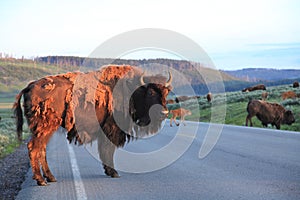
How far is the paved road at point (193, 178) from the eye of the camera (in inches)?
266

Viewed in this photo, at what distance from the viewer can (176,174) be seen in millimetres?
8516

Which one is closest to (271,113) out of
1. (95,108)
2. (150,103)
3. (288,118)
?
(288,118)

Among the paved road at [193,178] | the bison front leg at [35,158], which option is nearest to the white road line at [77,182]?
the paved road at [193,178]

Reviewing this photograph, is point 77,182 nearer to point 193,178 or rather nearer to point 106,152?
point 106,152

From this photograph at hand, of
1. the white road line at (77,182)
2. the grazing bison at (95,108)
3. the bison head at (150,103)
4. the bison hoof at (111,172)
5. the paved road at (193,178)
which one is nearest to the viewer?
the paved road at (193,178)

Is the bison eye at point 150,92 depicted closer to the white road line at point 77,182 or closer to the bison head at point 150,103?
the bison head at point 150,103

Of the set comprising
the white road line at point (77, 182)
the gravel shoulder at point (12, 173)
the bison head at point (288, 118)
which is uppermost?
the bison head at point (288, 118)

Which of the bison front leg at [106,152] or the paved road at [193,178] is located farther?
the bison front leg at [106,152]

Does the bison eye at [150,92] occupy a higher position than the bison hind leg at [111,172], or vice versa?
the bison eye at [150,92]

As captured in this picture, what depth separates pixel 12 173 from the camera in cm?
995

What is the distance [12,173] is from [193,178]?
13.9 feet

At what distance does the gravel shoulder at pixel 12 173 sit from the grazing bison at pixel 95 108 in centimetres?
53

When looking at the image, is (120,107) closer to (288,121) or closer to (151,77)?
(151,77)

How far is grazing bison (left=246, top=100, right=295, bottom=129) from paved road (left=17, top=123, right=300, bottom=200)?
9.90m
